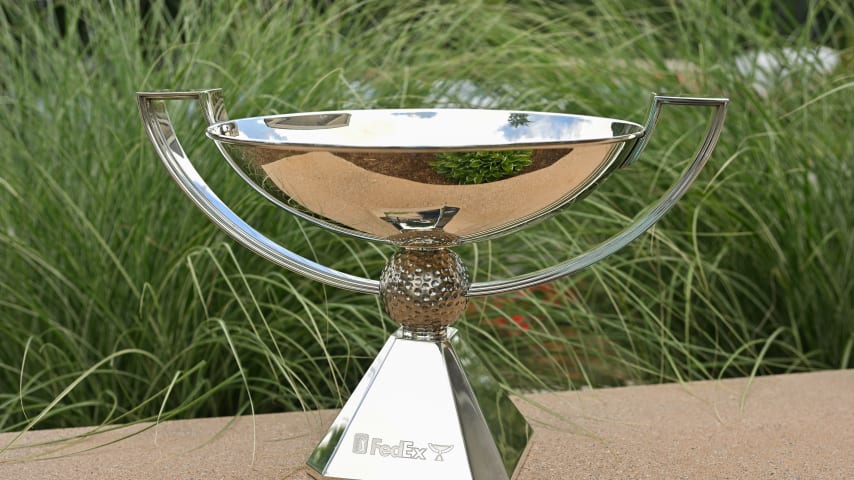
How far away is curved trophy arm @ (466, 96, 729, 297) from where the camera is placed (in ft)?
2.58

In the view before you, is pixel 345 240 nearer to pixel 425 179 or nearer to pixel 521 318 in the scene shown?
pixel 521 318

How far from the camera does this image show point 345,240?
149 centimetres

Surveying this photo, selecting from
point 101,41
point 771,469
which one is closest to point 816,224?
point 771,469

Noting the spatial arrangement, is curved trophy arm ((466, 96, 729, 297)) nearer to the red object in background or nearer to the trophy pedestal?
the trophy pedestal

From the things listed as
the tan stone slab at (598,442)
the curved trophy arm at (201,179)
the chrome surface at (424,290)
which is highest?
the curved trophy arm at (201,179)

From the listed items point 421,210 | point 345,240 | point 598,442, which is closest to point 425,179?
point 421,210

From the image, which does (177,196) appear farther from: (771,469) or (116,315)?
(771,469)

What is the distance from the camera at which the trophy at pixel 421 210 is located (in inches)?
27.3

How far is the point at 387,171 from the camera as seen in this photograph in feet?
2.25

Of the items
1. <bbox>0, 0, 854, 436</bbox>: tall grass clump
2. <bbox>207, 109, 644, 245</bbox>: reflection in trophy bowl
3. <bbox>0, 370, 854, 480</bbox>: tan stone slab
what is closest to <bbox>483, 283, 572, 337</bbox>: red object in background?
<bbox>0, 0, 854, 436</bbox>: tall grass clump

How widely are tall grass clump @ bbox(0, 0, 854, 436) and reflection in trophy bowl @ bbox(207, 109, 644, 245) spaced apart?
506 mm

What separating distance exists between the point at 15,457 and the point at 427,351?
61cm

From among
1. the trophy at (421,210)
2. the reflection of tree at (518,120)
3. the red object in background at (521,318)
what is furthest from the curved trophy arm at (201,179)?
the red object in background at (521,318)

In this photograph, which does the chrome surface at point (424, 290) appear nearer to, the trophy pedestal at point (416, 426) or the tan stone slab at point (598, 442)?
the trophy pedestal at point (416, 426)
